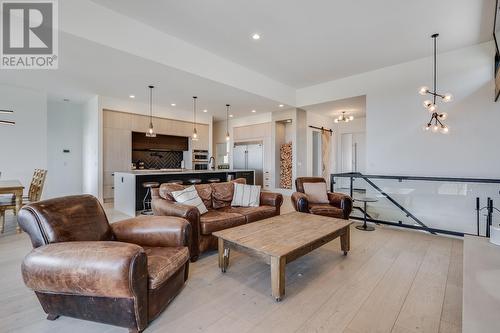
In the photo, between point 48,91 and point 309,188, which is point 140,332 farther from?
point 48,91

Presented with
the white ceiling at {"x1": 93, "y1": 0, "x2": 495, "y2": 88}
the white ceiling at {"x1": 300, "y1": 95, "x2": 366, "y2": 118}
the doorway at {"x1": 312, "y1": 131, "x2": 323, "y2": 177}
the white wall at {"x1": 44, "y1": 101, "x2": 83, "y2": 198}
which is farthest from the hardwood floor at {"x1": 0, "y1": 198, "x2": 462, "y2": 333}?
the doorway at {"x1": 312, "y1": 131, "x2": 323, "y2": 177}

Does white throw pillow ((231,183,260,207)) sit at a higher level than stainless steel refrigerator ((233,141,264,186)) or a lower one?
lower

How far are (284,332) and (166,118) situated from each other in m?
7.12

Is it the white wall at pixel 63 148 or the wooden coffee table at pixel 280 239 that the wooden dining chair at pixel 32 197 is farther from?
the wooden coffee table at pixel 280 239

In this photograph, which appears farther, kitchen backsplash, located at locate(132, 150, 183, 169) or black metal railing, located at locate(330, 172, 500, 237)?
kitchen backsplash, located at locate(132, 150, 183, 169)

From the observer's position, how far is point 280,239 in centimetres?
235

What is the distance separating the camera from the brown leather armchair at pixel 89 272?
4.91 feet

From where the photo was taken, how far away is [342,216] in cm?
407

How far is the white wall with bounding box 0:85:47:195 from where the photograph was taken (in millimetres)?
5285

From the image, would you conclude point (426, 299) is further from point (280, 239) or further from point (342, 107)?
point (342, 107)

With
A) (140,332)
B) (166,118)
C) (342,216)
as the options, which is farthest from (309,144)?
(140,332)

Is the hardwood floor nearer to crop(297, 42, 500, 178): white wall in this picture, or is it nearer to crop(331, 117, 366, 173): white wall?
crop(297, 42, 500, 178): white wall

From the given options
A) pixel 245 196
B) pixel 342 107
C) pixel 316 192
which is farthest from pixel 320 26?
pixel 342 107

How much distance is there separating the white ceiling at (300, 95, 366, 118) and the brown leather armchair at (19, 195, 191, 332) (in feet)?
19.5
